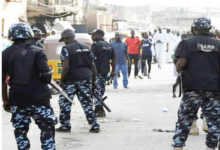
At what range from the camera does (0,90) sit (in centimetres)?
708

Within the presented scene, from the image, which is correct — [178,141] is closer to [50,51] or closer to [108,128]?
[108,128]

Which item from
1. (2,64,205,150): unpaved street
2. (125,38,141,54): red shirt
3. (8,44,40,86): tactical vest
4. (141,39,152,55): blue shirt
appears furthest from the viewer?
(141,39,152,55): blue shirt

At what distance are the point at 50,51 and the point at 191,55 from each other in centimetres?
1151

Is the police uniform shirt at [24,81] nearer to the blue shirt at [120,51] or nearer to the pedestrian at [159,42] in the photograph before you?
the blue shirt at [120,51]

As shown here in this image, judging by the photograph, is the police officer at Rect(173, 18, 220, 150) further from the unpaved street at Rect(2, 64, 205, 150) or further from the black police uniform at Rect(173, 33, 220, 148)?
the unpaved street at Rect(2, 64, 205, 150)

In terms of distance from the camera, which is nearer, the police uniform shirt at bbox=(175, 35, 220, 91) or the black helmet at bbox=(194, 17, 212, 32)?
the police uniform shirt at bbox=(175, 35, 220, 91)

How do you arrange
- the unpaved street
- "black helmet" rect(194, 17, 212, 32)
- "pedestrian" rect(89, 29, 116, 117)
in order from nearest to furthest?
"black helmet" rect(194, 17, 212, 32) < the unpaved street < "pedestrian" rect(89, 29, 116, 117)

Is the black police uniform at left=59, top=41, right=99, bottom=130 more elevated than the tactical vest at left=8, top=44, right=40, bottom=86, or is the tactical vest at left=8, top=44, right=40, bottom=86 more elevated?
the tactical vest at left=8, top=44, right=40, bottom=86

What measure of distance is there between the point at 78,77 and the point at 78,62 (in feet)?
0.81

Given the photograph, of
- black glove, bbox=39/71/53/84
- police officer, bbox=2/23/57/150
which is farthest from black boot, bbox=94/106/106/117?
black glove, bbox=39/71/53/84

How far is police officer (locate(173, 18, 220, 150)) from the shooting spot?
7102mm

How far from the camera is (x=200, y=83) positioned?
7109 millimetres

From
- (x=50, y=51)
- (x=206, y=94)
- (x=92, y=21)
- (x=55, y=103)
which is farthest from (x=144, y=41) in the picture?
(x=92, y=21)

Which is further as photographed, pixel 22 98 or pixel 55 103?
pixel 55 103
